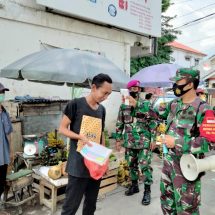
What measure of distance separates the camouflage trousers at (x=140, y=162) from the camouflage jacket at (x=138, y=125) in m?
0.13

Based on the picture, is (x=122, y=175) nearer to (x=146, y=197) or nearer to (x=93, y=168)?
(x=146, y=197)

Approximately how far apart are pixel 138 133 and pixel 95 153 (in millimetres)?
2041

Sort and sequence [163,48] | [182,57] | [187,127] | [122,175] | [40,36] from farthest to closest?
[182,57] → [163,48] → [40,36] → [122,175] → [187,127]

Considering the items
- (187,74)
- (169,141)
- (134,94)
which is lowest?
(169,141)

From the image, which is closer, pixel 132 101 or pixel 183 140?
pixel 183 140

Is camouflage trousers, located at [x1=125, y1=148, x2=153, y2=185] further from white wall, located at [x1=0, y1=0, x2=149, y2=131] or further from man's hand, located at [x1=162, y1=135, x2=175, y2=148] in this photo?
white wall, located at [x1=0, y1=0, x2=149, y2=131]

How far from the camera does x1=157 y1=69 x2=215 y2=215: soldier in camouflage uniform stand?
2881mm

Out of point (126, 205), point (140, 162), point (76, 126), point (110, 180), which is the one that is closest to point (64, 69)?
point (76, 126)

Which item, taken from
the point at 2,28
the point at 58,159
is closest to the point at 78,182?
the point at 58,159

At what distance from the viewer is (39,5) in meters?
7.26

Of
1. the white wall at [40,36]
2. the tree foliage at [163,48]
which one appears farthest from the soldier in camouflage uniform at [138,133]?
the tree foliage at [163,48]

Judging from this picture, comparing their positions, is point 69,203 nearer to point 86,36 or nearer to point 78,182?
point 78,182

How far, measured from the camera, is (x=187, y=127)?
2.93 meters

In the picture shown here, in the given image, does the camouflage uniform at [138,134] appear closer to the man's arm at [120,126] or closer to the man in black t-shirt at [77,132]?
the man's arm at [120,126]
